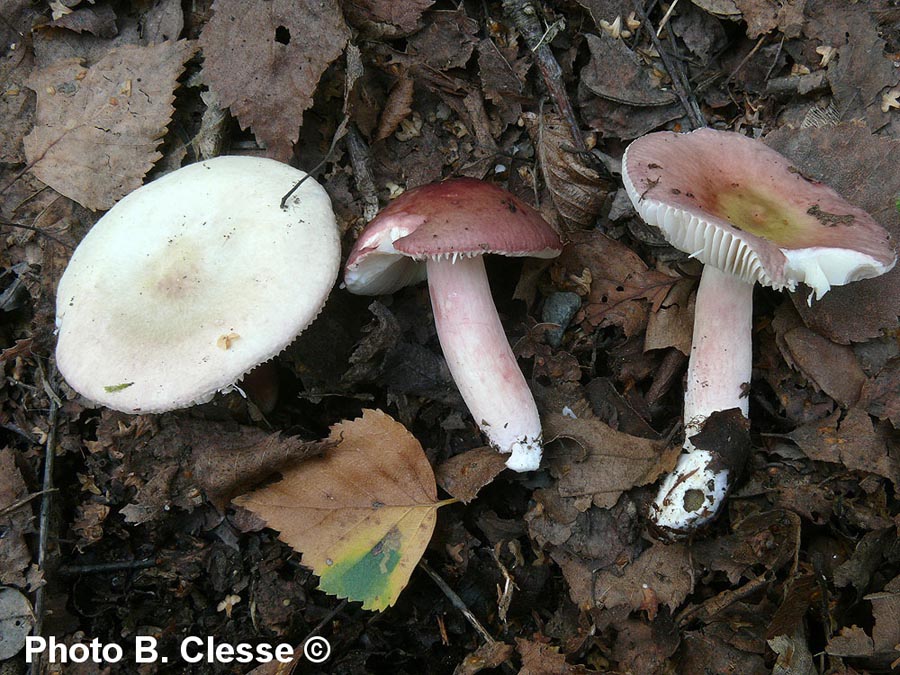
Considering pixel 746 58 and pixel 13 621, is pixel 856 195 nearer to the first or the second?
pixel 746 58

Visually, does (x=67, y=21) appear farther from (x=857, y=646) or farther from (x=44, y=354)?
(x=857, y=646)

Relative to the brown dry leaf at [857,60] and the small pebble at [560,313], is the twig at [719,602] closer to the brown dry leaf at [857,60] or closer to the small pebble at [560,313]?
the small pebble at [560,313]

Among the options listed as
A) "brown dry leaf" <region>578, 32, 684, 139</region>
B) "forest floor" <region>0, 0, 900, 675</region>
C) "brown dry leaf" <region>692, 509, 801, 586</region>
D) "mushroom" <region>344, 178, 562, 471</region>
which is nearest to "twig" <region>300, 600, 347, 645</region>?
"forest floor" <region>0, 0, 900, 675</region>

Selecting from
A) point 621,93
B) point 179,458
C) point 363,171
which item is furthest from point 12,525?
point 621,93

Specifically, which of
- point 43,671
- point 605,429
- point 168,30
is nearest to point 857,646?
point 605,429

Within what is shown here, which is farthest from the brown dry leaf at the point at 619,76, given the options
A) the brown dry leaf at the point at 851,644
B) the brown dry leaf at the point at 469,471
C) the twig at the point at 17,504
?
the twig at the point at 17,504

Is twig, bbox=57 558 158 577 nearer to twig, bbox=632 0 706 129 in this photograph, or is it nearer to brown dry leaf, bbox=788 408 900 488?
brown dry leaf, bbox=788 408 900 488
